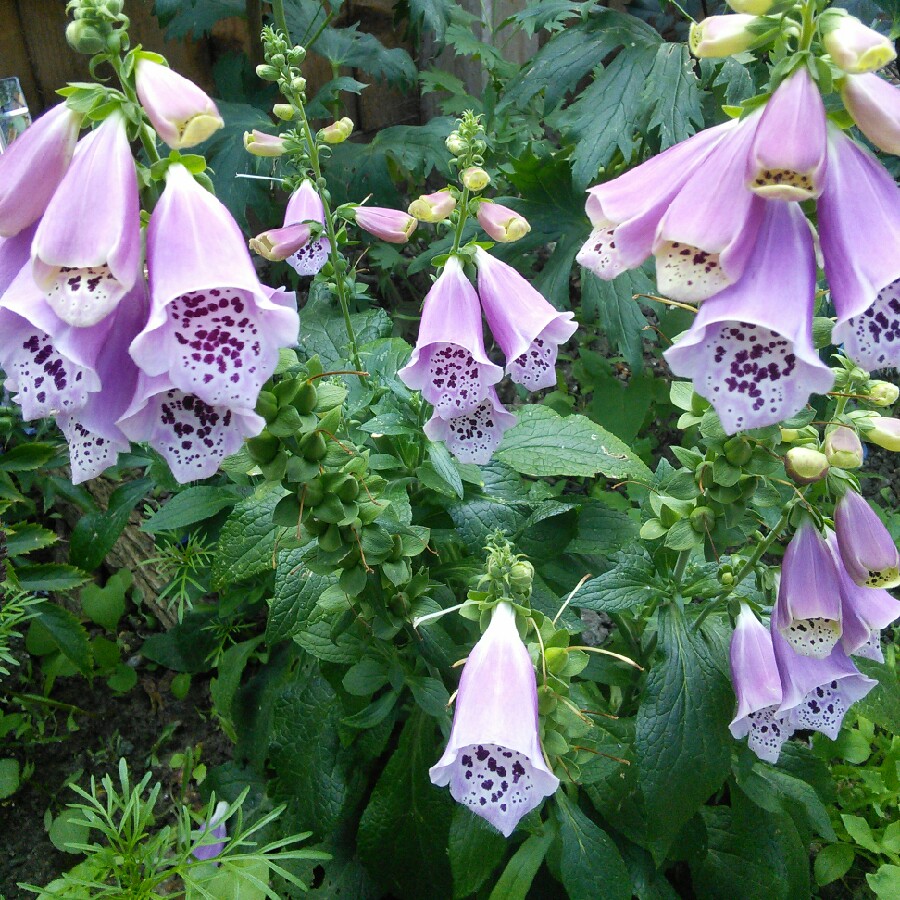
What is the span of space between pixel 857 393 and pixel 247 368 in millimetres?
679

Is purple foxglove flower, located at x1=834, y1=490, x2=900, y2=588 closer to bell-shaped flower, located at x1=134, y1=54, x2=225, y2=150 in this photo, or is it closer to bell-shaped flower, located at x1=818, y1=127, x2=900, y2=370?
bell-shaped flower, located at x1=818, y1=127, x2=900, y2=370

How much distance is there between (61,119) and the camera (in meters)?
0.78

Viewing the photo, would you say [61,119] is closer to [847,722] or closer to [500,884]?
[500,884]

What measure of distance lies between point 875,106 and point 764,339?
219 millimetres

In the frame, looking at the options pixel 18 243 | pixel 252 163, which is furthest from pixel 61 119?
pixel 252 163

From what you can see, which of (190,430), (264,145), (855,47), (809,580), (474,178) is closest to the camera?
(855,47)

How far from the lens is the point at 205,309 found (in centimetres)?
77

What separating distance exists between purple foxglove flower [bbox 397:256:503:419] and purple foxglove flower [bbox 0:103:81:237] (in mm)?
515

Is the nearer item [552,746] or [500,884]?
[552,746]

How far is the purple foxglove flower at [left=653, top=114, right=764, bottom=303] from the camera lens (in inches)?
29.8

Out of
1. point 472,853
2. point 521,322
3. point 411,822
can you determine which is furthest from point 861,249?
point 411,822

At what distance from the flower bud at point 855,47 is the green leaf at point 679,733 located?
31.8 inches

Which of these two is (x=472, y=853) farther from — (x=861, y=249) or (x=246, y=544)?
(x=861, y=249)

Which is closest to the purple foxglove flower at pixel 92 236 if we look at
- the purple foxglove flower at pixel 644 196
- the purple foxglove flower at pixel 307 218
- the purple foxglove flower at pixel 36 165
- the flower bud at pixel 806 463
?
the purple foxglove flower at pixel 36 165
